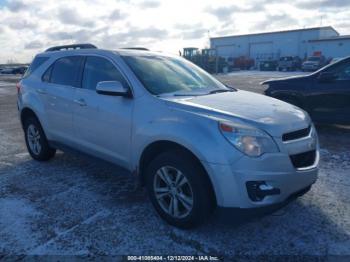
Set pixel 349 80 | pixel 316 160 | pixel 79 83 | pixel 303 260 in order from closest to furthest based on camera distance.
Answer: pixel 303 260 < pixel 316 160 < pixel 79 83 < pixel 349 80

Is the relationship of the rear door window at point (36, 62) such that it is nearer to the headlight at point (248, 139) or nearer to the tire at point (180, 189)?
the tire at point (180, 189)

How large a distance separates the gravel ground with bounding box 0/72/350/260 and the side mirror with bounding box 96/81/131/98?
0.94 metres

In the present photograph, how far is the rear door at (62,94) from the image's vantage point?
187 inches

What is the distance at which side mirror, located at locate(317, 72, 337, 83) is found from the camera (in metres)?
7.20

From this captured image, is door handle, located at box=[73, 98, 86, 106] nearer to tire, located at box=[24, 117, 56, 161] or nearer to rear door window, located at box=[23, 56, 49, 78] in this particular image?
tire, located at box=[24, 117, 56, 161]

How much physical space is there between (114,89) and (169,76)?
31.9 inches

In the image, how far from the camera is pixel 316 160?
354 centimetres

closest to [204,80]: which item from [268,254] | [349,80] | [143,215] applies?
[143,215]

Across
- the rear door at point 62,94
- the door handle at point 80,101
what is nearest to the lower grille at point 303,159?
the door handle at point 80,101

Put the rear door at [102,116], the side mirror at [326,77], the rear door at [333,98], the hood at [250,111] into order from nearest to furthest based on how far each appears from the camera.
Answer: the hood at [250,111], the rear door at [102,116], the rear door at [333,98], the side mirror at [326,77]

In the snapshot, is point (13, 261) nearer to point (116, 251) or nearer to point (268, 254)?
point (116, 251)

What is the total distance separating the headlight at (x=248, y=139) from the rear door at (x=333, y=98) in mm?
4762

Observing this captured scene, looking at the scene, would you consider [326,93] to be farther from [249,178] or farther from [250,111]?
[249,178]

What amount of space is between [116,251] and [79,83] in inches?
94.9
